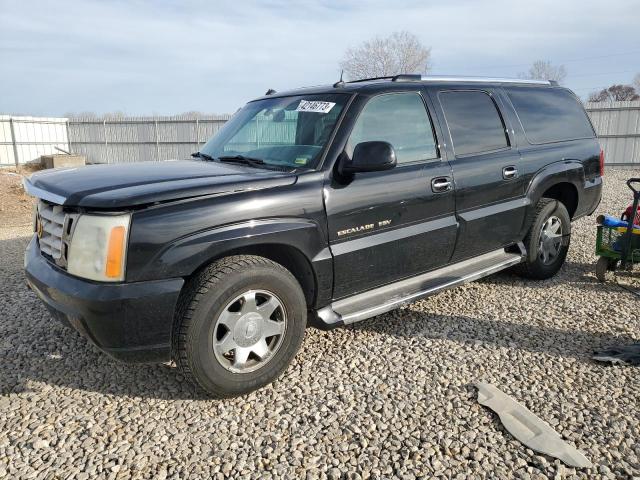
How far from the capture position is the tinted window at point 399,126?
3475 millimetres

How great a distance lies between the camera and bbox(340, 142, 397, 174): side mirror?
3126 mm

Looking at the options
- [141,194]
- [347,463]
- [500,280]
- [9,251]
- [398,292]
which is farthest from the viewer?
Result: [9,251]

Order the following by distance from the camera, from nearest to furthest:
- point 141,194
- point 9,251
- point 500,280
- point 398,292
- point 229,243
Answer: point 141,194 → point 229,243 → point 398,292 → point 500,280 → point 9,251

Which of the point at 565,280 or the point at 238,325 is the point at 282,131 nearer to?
the point at 238,325

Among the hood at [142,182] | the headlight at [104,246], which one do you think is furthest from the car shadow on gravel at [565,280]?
the headlight at [104,246]

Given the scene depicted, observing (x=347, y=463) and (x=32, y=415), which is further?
(x=32, y=415)

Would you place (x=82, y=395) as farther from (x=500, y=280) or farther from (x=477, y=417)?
(x=500, y=280)

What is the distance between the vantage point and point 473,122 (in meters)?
4.20

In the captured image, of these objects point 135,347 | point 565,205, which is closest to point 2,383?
point 135,347

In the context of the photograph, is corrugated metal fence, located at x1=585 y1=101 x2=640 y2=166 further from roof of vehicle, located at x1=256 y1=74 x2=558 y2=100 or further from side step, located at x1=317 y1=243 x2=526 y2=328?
side step, located at x1=317 y1=243 x2=526 y2=328

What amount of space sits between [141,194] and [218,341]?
37.1 inches

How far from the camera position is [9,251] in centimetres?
673

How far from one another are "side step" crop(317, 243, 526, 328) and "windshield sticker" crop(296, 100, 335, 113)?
4.43 feet

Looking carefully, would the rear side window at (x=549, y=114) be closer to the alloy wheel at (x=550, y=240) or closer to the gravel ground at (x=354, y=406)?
the alloy wheel at (x=550, y=240)
